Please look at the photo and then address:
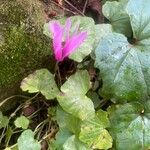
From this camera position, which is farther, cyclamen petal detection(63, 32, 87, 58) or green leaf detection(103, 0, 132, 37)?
green leaf detection(103, 0, 132, 37)

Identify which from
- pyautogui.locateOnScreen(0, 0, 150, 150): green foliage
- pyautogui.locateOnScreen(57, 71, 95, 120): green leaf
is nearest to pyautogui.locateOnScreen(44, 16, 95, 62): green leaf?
pyautogui.locateOnScreen(0, 0, 150, 150): green foliage

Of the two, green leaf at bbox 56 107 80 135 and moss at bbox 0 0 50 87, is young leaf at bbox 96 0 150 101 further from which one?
moss at bbox 0 0 50 87

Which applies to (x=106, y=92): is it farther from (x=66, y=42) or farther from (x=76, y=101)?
(x=66, y=42)

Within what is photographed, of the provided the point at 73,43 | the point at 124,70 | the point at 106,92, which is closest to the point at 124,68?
the point at 124,70

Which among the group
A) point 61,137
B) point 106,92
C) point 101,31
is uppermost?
point 101,31

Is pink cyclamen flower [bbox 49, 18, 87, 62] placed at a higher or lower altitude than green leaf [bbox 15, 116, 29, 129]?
higher

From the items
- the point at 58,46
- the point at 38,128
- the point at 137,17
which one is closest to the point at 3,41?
the point at 58,46

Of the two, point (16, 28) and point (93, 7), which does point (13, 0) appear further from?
point (93, 7)
